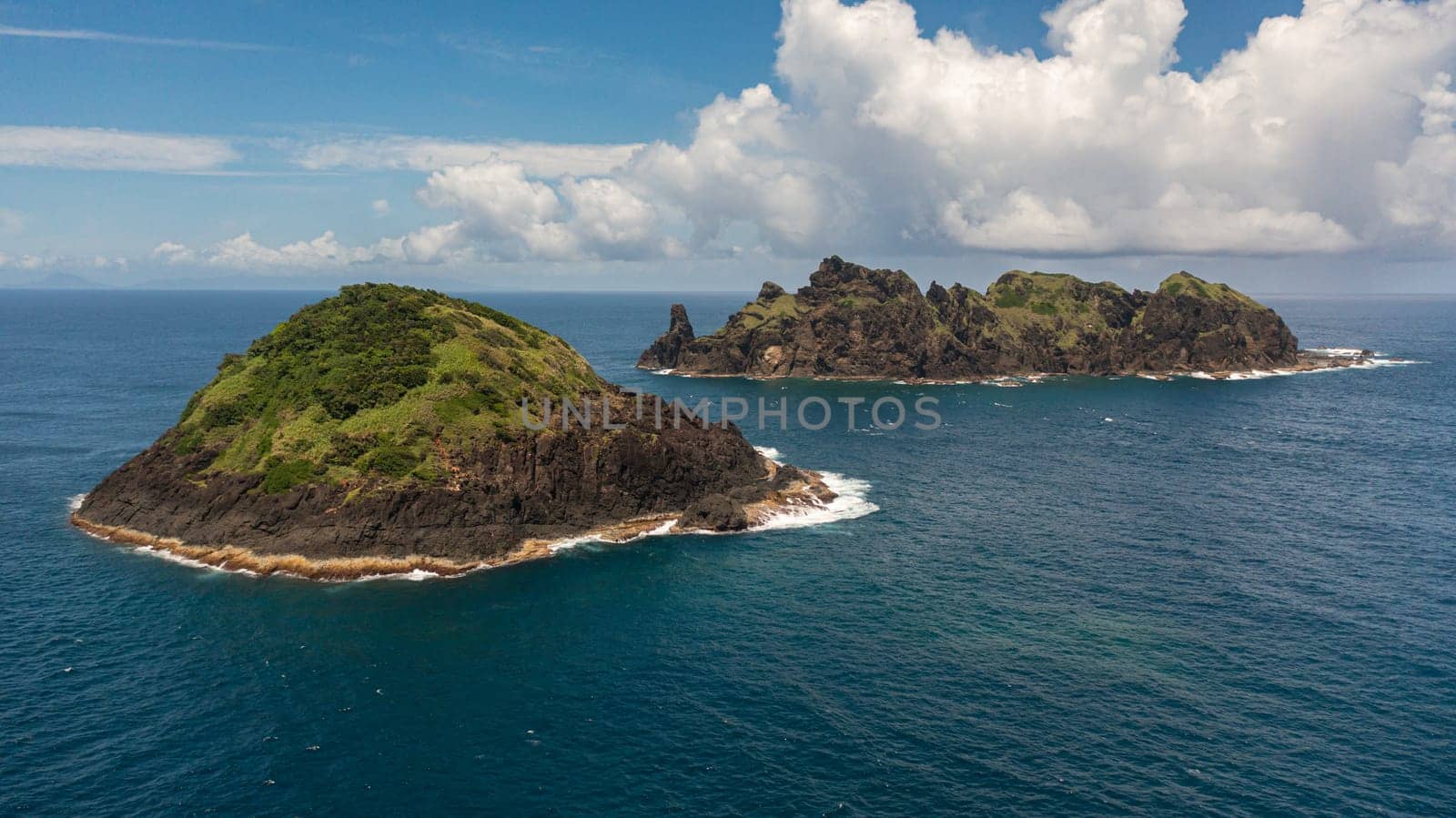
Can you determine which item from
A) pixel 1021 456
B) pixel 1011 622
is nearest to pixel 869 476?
pixel 1021 456

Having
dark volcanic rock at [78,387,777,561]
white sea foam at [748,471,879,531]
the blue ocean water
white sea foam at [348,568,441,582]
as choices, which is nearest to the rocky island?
dark volcanic rock at [78,387,777,561]

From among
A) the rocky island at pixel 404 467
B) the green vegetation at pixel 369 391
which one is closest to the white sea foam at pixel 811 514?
the rocky island at pixel 404 467

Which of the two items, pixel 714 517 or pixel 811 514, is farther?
pixel 811 514

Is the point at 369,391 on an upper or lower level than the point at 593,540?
upper

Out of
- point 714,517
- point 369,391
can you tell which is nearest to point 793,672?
point 714,517

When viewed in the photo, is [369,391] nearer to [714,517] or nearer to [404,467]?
[404,467]

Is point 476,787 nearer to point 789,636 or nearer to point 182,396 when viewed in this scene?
point 789,636
